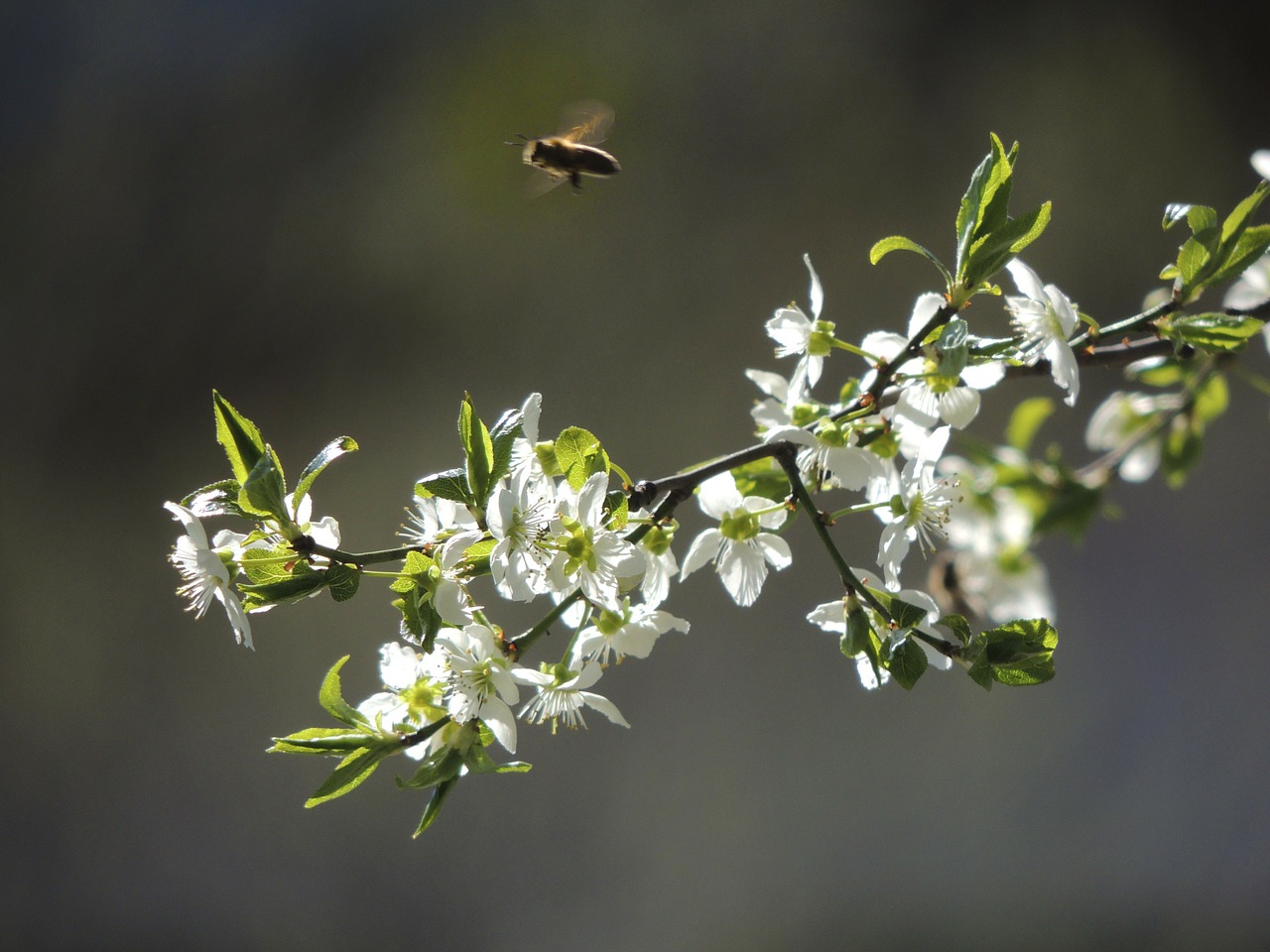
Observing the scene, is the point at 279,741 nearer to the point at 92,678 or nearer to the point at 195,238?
the point at 195,238

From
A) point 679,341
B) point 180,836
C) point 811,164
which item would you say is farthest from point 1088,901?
point 180,836

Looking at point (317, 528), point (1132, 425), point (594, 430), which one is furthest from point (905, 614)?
point (594, 430)

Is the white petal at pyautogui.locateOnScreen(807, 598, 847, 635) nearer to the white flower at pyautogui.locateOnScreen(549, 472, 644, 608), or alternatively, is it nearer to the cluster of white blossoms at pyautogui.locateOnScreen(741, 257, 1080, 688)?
the cluster of white blossoms at pyautogui.locateOnScreen(741, 257, 1080, 688)

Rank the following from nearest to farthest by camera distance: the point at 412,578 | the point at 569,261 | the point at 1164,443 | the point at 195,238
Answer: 1. the point at 412,578
2. the point at 1164,443
3. the point at 195,238
4. the point at 569,261

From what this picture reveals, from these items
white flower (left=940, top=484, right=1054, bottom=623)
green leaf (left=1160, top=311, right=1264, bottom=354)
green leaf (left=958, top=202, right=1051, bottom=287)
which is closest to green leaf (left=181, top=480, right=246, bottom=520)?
green leaf (left=958, top=202, right=1051, bottom=287)

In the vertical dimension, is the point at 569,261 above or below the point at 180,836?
above

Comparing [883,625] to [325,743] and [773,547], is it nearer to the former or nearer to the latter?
[773,547]

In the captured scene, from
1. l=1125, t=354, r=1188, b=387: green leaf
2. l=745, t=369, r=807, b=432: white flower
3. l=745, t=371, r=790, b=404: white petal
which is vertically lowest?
l=745, t=369, r=807, b=432: white flower
